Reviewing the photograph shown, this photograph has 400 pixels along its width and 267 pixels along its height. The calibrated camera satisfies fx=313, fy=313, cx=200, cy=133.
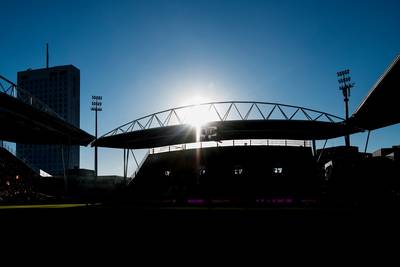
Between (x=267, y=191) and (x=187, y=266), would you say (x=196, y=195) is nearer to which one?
(x=267, y=191)

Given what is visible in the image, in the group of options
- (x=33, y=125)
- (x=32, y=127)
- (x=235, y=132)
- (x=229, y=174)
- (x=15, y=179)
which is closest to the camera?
(x=33, y=125)

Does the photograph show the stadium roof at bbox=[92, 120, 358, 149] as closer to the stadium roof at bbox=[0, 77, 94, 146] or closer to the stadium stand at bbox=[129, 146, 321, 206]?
the stadium stand at bbox=[129, 146, 321, 206]

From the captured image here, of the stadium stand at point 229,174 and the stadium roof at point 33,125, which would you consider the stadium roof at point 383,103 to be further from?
the stadium roof at point 33,125

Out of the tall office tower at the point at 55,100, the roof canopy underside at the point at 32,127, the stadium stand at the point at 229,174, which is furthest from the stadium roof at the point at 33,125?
the tall office tower at the point at 55,100

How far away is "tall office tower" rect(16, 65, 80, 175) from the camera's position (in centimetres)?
15600

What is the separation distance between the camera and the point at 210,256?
253 inches

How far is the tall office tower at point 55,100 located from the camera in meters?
156

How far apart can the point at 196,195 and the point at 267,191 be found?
9.34 m

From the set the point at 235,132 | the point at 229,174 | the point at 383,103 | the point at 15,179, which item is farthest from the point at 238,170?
the point at 15,179

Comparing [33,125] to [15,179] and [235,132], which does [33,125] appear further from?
[235,132]

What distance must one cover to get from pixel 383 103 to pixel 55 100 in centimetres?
16249

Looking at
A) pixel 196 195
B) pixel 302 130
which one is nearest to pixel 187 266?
pixel 196 195

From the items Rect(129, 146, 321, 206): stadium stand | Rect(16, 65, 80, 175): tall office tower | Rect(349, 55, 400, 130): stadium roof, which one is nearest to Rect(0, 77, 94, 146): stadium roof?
Rect(129, 146, 321, 206): stadium stand

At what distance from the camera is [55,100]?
6284 inches
